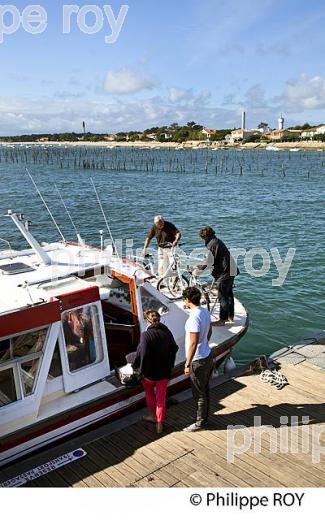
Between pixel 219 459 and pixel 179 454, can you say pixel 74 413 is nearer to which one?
pixel 179 454

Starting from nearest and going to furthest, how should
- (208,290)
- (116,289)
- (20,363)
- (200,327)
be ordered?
(20,363), (200,327), (116,289), (208,290)

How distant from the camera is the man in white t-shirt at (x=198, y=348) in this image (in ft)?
19.7

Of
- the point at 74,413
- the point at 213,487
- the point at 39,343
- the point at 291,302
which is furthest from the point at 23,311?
the point at 291,302

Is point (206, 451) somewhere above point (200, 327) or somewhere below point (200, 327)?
below


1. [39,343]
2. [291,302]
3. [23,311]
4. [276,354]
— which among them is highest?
[23,311]

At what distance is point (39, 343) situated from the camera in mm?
6172

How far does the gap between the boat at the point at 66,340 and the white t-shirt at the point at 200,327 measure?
1.47 meters

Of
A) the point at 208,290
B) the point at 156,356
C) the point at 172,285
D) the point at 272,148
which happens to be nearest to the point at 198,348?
the point at 156,356

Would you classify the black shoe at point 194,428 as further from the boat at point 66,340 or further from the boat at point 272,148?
the boat at point 272,148

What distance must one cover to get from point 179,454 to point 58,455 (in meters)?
1.63

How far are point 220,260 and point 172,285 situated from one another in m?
1.47

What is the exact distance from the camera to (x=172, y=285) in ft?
Result: 32.1

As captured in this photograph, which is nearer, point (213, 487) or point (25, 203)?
point (213, 487)

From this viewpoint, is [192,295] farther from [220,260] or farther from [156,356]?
[220,260]
